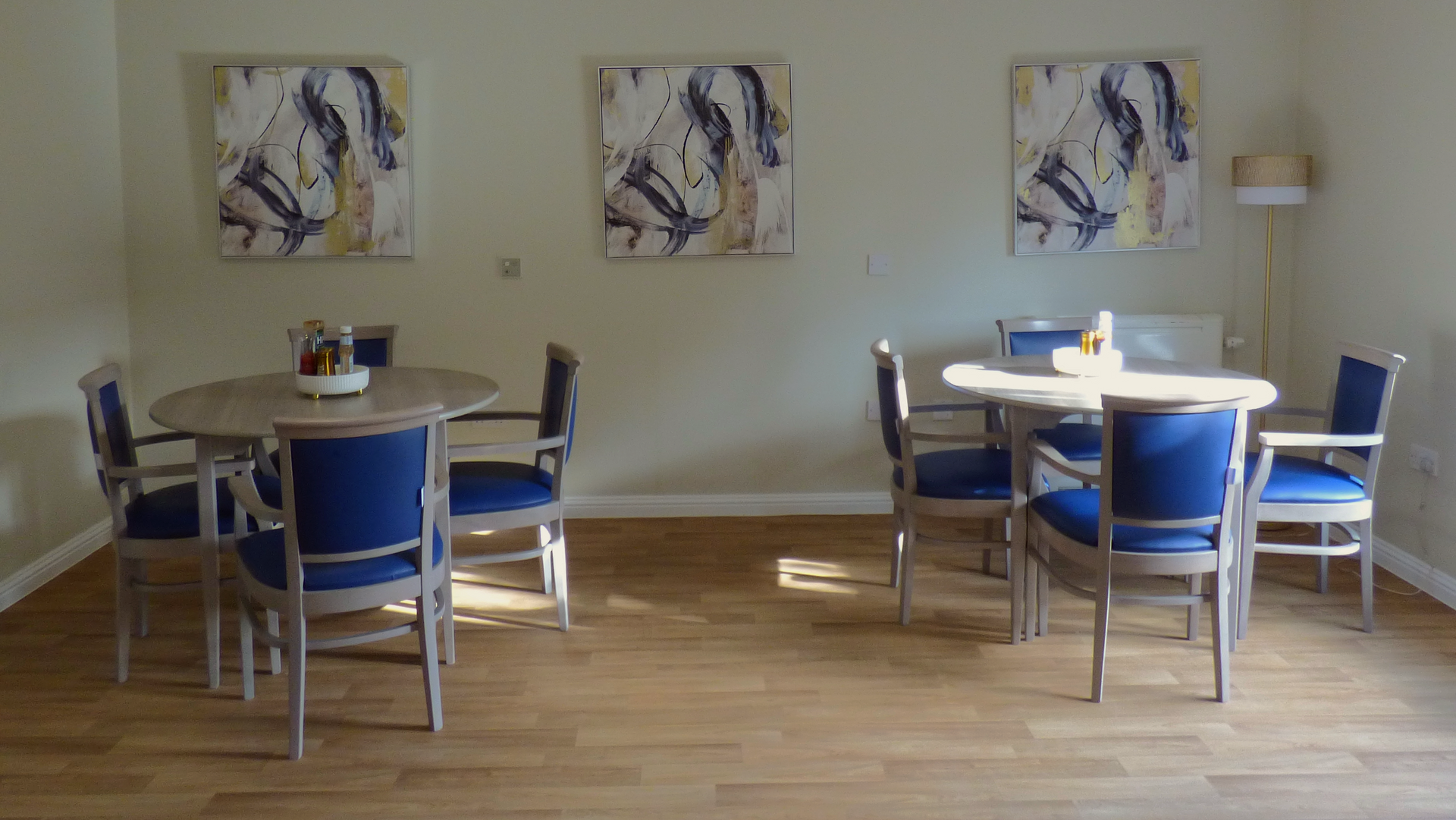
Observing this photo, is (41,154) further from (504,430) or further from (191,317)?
(504,430)

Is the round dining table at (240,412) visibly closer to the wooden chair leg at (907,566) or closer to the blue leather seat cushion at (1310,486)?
the wooden chair leg at (907,566)

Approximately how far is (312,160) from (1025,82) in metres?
3.13

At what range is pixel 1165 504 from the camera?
2.97m

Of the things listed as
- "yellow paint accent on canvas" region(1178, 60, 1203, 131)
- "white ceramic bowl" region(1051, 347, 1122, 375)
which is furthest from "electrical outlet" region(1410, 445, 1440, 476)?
"yellow paint accent on canvas" region(1178, 60, 1203, 131)

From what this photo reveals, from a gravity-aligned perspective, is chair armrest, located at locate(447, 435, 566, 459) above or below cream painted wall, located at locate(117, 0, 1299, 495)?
below

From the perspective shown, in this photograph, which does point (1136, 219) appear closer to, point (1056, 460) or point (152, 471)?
point (1056, 460)

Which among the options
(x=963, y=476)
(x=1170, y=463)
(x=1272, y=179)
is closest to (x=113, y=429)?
(x=963, y=476)

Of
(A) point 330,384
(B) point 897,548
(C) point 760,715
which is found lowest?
(C) point 760,715

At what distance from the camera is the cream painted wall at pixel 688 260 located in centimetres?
479

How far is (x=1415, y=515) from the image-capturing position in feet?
13.4

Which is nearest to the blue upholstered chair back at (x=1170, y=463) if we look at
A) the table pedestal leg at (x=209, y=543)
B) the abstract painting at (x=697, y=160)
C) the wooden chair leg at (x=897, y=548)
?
the wooden chair leg at (x=897, y=548)

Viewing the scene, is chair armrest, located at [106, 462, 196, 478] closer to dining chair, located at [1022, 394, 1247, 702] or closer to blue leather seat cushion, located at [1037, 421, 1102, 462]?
dining chair, located at [1022, 394, 1247, 702]

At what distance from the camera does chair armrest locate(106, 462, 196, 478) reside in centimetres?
319

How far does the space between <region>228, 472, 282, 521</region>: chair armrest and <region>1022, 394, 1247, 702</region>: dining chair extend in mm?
2177
